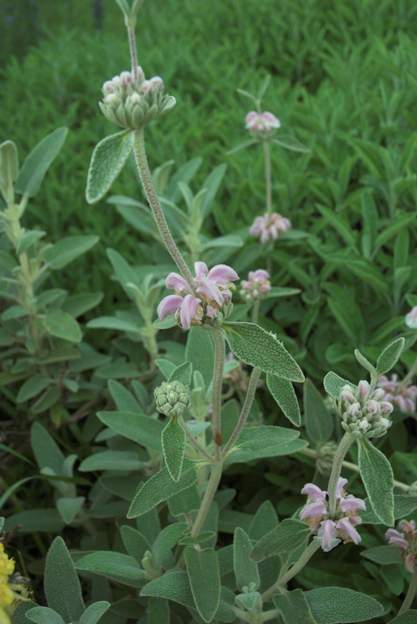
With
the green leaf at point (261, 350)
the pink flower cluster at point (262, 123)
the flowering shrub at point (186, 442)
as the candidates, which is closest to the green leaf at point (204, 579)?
the flowering shrub at point (186, 442)

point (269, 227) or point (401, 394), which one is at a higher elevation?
point (269, 227)

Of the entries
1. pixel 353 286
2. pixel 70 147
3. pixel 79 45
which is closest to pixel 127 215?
pixel 353 286

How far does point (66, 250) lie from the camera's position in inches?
69.7

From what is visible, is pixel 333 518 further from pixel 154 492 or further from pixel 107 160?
pixel 107 160

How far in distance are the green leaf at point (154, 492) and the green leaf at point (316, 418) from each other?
1.27 ft

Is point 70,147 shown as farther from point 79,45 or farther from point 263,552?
point 263,552

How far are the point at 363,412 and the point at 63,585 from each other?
53 cm

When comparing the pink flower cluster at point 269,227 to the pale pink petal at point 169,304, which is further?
the pink flower cluster at point 269,227

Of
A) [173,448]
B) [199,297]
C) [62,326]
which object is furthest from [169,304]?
[62,326]

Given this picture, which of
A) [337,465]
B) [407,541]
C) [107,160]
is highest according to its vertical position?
[107,160]

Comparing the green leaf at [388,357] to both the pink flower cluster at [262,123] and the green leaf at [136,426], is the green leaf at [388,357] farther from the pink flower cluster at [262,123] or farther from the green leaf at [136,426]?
the pink flower cluster at [262,123]

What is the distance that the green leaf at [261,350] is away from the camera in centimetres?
95

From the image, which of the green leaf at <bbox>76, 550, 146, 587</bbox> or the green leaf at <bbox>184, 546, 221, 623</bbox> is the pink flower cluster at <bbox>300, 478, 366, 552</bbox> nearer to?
the green leaf at <bbox>184, 546, 221, 623</bbox>

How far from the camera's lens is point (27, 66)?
3084mm
